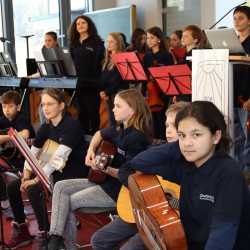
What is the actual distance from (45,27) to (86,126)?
4.21 meters

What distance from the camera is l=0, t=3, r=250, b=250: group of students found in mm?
1758

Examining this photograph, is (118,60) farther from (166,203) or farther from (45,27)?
(45,27)

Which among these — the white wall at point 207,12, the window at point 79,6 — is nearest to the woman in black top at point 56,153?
the white wall at point 207,12

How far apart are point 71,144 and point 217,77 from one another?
1062mm

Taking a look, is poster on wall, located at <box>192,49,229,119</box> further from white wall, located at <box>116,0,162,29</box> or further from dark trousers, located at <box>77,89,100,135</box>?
white wall, located at <box>116,0,162,29</box>

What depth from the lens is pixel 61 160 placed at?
3201 mm

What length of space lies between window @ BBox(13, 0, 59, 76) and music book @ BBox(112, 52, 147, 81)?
12.7 feet

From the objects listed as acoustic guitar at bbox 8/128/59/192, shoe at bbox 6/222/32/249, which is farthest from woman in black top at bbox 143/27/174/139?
shoe at bbox 6/222/32/249

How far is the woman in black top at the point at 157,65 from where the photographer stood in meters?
4.90

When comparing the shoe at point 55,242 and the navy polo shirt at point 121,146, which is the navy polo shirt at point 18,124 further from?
the shoe at point 55,242

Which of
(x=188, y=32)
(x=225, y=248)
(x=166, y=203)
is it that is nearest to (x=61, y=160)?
(x=166, y=203)

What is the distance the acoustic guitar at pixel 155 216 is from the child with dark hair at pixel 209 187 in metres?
0.10

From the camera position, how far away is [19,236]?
11.5ft

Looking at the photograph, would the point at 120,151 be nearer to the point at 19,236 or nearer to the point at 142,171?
the point at 142,171
